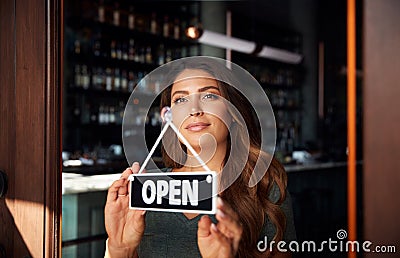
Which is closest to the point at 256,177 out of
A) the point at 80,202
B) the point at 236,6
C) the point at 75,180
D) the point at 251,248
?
the point at 251,248

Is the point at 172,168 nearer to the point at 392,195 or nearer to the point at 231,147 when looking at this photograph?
the point at 231,147

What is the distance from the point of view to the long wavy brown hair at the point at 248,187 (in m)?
1.30

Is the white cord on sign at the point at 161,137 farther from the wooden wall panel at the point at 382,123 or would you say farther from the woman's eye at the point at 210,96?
the wooden wall panel at the point at 382,123

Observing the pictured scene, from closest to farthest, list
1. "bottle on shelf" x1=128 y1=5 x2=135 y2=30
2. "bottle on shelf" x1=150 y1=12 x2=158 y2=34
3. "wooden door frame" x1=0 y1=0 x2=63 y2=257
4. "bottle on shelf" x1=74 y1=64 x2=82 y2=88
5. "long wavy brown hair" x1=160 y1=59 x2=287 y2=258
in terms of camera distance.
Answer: "long wavy brown hair" x1=160 y1=59 x2=287 y2=258, "wooden door frame" x1=0 y1=0 x2=63 y2=257, "bottle on shelf" x1=150 y1=12 x2=158 y2=34, "bottle on shelf" x1=128 y1=5 x2=135 y2=30, "bottle on shelf" x1=74 y1=64 x2=82 y2=88

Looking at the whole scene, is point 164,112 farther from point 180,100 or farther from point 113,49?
point 113,49

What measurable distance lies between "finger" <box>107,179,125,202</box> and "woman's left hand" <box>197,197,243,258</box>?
306 millimetres

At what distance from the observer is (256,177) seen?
1.31 m

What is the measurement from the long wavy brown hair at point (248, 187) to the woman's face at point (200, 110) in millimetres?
21

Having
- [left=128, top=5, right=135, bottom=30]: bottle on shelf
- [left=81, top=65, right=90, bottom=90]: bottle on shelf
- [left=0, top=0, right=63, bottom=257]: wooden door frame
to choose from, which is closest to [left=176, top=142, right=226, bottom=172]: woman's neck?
[left=0, top=0, right=63, bottom=257]: wooden door frame

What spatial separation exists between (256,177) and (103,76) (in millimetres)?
4194

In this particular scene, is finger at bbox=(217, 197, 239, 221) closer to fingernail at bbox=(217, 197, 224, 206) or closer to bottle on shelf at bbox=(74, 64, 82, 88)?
fingernail at bbox=(217, 197, 224, 206)

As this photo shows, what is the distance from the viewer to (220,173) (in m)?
1.33

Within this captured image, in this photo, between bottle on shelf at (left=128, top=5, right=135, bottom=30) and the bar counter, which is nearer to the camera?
the bar counter

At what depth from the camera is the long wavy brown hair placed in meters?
1.30
